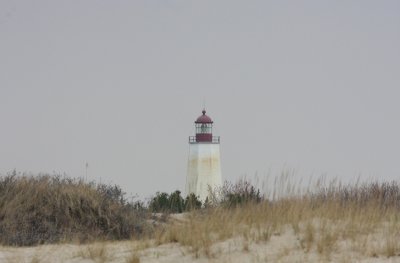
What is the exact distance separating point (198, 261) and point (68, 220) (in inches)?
240

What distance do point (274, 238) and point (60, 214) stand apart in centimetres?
655

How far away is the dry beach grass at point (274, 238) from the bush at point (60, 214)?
1.21 m

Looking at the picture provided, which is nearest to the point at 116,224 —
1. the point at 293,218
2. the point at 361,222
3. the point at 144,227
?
the point at 144,227

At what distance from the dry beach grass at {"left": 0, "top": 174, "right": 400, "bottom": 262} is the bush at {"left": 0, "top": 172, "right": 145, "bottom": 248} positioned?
1.21 m

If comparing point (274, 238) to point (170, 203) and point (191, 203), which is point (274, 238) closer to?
point (191, 203)

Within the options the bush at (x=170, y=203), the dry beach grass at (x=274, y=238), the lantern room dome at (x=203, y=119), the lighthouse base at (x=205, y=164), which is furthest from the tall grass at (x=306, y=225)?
the lantern room dome at (x=203, y=119)

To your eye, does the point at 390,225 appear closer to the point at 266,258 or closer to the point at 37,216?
the point at 266,258

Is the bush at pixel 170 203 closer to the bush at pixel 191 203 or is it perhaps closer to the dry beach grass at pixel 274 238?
the bush at pixel 191 203

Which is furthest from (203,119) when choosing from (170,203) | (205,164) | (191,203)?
(191,203)

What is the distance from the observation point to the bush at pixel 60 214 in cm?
1453

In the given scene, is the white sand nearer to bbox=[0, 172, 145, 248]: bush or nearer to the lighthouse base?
bbox=[0, 172, 145, 248]: bush

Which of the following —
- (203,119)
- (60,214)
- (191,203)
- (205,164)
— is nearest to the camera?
(191,203)

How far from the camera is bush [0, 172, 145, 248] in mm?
14531

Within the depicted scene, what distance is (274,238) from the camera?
34.7ft
